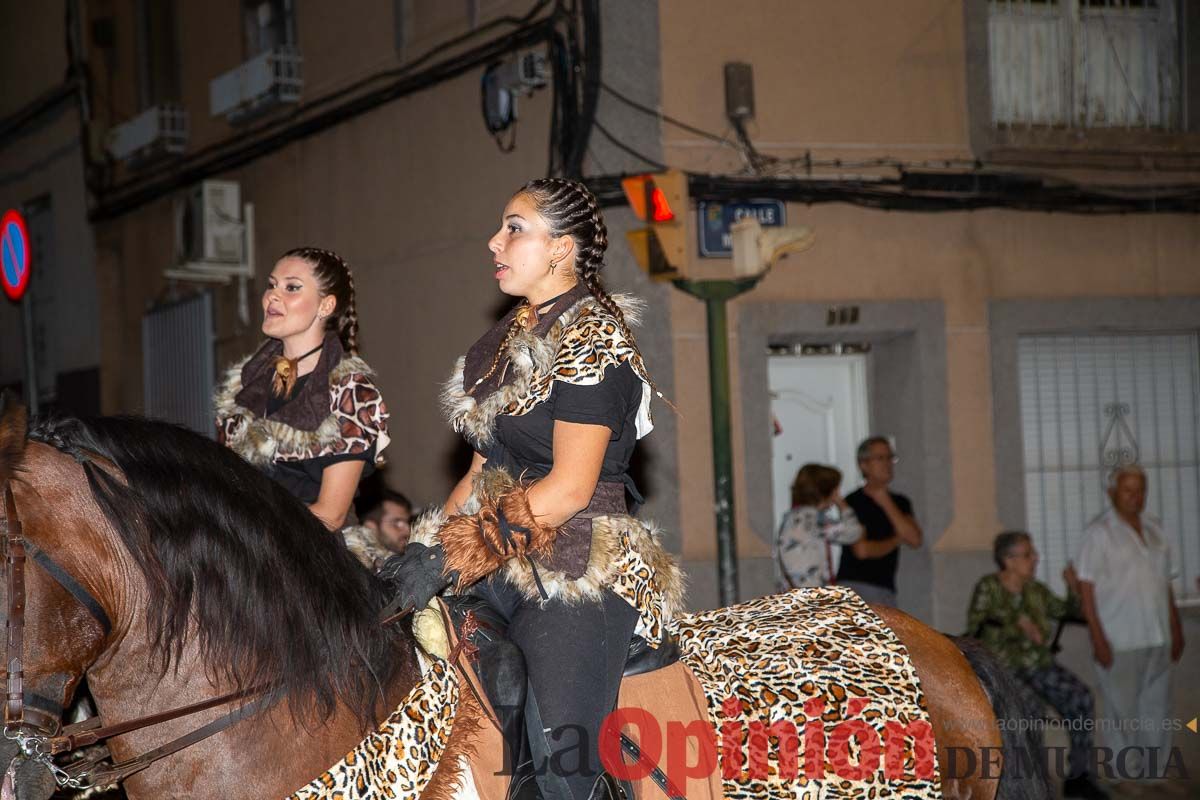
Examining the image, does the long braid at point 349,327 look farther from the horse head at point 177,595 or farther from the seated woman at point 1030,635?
the seated woman at point 1030,635

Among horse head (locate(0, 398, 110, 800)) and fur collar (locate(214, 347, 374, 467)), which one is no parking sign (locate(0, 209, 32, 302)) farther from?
horse head (locate(0, 398, 110, 800))

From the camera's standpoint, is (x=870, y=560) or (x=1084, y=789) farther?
(x=870, y=560)

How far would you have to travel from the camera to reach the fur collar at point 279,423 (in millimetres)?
4746

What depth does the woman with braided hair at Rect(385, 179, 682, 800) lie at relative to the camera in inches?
137

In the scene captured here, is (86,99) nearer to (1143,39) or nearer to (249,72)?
(249,72)

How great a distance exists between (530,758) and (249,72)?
1139 cm

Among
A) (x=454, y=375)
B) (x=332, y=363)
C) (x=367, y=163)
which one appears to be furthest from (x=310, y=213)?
(x=454, y=375)

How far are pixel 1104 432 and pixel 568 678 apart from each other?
8.94 m

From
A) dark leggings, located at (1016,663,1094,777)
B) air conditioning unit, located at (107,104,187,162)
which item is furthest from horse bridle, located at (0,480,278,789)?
air conditioning unit, located at (107,104,187,162)

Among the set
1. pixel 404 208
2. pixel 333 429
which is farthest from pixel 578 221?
pixel 404 208

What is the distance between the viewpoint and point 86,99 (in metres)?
17.2

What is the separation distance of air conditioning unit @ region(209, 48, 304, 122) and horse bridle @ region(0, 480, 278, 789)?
35.7 ft

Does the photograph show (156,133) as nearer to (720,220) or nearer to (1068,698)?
(720,220)

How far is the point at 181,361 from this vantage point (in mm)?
15367
